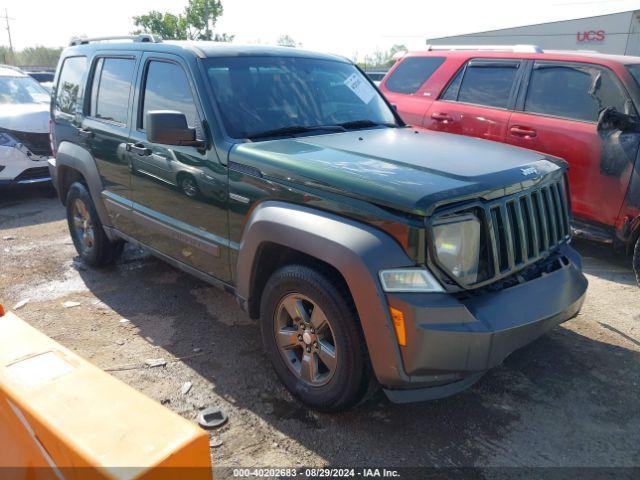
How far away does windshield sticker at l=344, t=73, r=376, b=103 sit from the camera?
13.4ft

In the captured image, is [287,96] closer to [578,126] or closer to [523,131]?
[523,131]

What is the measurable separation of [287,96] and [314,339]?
67.1 inches

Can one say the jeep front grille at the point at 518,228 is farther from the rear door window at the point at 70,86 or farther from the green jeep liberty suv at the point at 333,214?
the rear door window at the point at 70,86

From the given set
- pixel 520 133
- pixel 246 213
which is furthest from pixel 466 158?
pixel 520 133

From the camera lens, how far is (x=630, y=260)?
5.20 m

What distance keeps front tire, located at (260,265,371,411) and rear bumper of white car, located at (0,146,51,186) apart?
599 centimetres

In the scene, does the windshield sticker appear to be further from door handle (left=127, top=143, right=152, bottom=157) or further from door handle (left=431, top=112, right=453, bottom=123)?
door handle (left=431, top=112, right=453, bottom=123)

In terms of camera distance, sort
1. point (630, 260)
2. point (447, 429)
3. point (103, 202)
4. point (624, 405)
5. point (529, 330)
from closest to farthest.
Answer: point (529, 330) → point (447, 429) → point (624, 405) → point (103, 202) → point (630, 260)

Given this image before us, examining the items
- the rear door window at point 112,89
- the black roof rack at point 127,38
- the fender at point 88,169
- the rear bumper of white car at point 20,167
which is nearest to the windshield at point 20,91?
the rear bumper of white car at point 20,167

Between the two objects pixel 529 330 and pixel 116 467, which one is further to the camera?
pixel 529 330

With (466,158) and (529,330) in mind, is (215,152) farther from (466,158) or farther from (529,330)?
(529,330)

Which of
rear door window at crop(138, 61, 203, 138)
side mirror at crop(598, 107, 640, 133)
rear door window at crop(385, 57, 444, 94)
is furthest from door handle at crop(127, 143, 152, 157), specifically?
side mirror at crop(598, 107, 640, 133)

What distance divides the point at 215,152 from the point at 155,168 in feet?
2.40

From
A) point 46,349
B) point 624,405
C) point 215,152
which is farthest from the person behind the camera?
point 215,152
